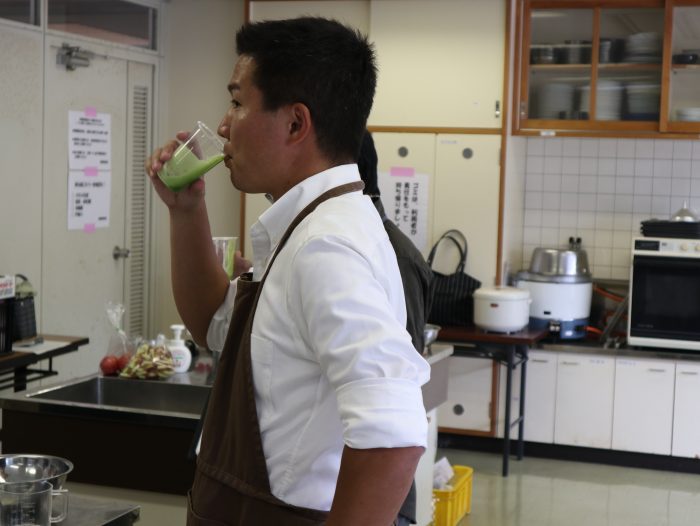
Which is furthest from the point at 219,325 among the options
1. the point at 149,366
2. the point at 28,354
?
the point at 28,354

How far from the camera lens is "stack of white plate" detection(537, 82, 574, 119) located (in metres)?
5.50

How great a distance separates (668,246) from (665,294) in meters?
0.25

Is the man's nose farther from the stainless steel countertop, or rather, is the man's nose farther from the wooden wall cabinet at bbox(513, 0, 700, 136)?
the wooden wall cabinet at bbox(513, 0, 700, 136)

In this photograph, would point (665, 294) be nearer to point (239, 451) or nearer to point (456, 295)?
point (456, 295)

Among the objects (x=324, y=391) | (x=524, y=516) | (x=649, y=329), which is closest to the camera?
(x=324, y=391)

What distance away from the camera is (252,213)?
18.9 ft

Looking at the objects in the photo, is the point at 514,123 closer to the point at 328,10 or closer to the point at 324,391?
the point at 328,10

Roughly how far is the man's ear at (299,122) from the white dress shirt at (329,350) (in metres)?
0.06

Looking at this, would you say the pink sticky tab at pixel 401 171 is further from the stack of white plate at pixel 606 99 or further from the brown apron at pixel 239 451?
the brown apron at pixel 239 451

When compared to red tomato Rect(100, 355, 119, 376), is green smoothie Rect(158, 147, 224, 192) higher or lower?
higher

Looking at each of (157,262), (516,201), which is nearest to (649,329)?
(516,201)

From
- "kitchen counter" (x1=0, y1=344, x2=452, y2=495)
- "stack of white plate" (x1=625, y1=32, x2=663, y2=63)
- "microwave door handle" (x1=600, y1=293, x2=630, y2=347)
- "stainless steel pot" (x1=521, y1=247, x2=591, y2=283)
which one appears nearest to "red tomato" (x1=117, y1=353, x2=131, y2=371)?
"kitchen counter" (x1=0, y1=344, x2=452, y2=495)

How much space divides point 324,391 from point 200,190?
1.73 feet

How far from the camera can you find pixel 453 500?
14.3 feet
